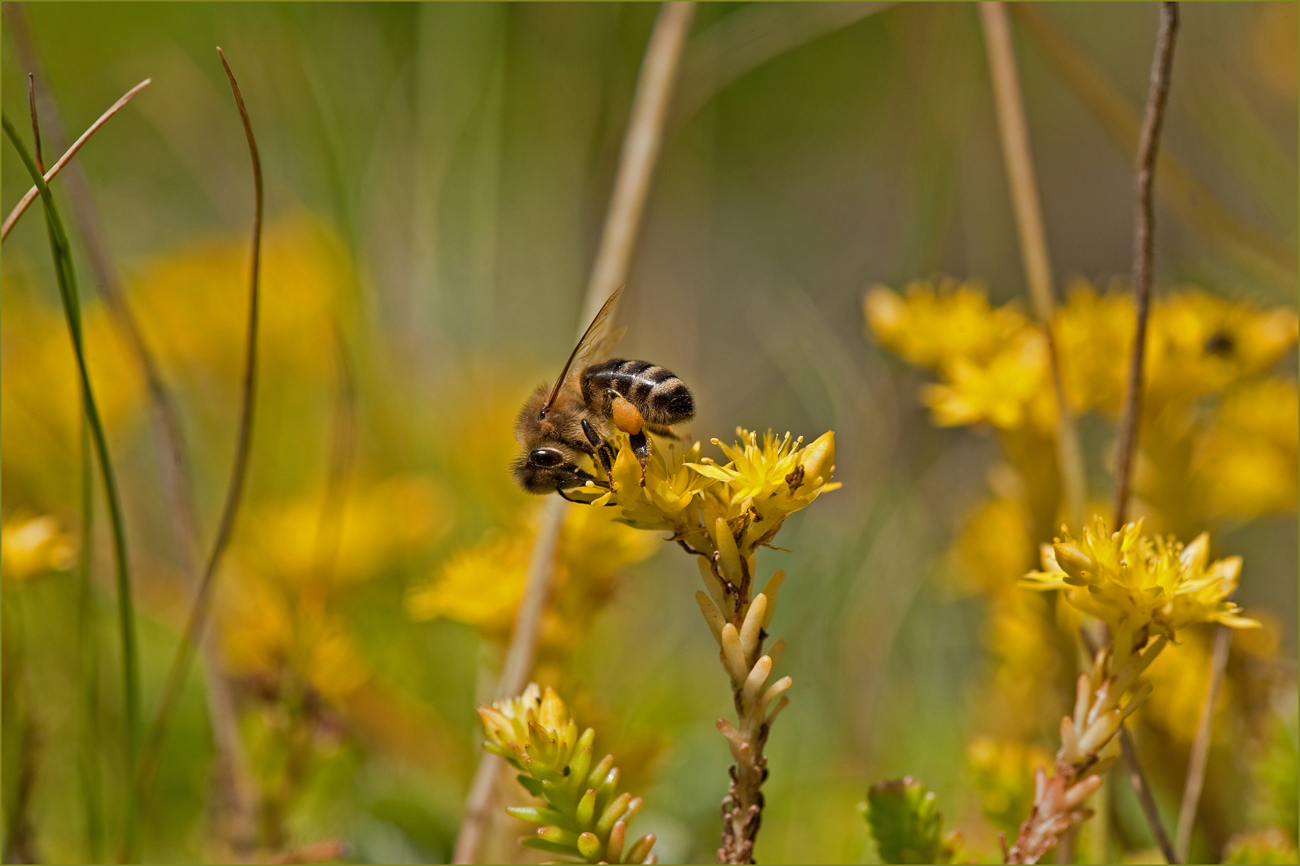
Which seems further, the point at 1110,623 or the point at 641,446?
the point at 641,446

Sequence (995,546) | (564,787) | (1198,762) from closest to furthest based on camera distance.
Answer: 1. (564,787)
2. (1198,762)
3. (995,546)

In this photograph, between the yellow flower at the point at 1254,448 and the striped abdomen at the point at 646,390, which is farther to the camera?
the yellow flower at the point at 1254,448

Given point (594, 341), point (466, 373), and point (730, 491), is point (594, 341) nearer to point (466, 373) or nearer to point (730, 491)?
point (730, 491)

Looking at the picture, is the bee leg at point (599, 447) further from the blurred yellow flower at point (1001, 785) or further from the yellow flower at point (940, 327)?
the blurred yellow flower at point (1001, 785)

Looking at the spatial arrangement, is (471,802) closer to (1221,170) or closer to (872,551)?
(872,551)

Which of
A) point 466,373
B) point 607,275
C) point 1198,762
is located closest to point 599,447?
point 607,275

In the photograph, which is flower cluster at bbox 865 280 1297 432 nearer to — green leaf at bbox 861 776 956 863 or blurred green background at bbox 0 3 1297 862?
blurred green background at bbox 0 3 1297 862

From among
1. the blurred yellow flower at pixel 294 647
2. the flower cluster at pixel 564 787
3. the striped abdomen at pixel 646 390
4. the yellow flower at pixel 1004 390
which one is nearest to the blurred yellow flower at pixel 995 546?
the yellow flower at pixel 1004 390
